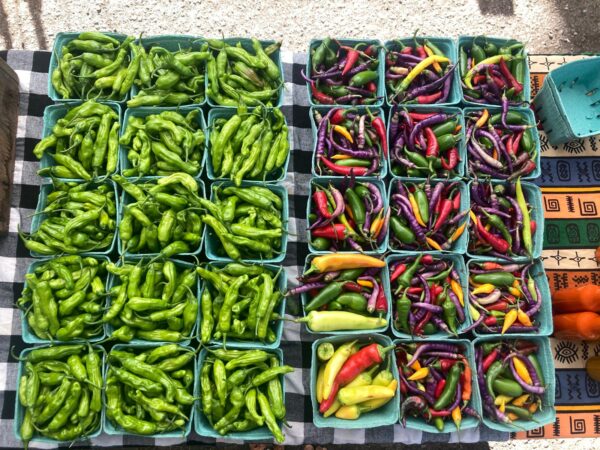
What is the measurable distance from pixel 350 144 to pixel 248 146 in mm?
701

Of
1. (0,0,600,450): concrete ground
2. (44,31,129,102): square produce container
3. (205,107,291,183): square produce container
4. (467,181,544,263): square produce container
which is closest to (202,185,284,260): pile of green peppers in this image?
(205,107,291,183): square produce container

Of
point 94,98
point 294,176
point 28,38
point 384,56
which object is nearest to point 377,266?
point 294,176

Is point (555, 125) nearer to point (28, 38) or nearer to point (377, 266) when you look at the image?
point (377, 266)

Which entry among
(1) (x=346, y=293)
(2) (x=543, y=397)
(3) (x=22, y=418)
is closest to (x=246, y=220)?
(1) (x=346, y=293)

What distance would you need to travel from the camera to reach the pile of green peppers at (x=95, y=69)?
3082 millimetres

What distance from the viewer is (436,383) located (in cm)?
291

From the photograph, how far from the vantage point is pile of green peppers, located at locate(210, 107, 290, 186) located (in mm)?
2973

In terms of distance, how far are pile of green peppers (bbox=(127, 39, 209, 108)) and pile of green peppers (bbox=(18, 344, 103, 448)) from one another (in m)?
1.60

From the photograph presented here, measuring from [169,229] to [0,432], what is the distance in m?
1.68

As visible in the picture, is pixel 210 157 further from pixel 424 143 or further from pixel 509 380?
pixel 509 380

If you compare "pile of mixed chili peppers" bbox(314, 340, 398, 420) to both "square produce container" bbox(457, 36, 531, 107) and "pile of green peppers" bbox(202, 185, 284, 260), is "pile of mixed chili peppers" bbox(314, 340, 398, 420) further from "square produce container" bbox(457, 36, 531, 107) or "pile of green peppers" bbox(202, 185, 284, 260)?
"square produce container" bbox(457, 36, 531, 107)

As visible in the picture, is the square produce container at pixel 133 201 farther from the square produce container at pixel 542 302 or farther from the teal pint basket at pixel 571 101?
the teal pint basket at pixel 571 101

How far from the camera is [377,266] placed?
2945mm

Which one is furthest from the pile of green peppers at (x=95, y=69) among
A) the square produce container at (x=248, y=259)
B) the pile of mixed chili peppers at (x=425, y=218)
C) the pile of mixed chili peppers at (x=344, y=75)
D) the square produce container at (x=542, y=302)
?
the square produce container at (x=542, y=302)
